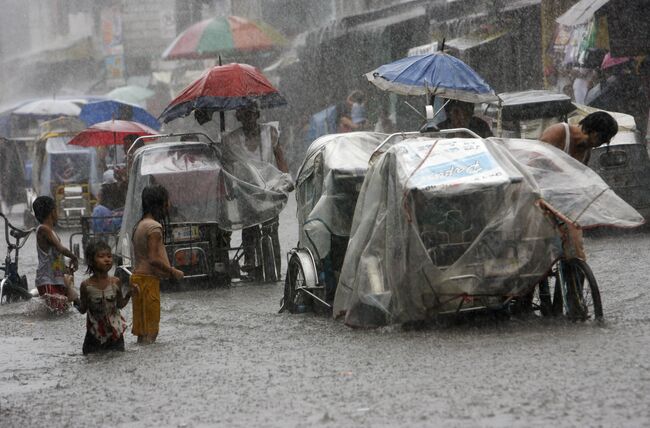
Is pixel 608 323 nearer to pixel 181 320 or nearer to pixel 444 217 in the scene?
pixel 444 217

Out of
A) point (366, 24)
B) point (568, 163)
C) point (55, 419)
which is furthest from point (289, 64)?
point (55, 419)

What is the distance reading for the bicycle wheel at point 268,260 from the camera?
13401 millimetres

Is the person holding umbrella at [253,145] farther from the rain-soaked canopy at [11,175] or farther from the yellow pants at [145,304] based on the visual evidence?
the rain-soaked canopy at [11,175]

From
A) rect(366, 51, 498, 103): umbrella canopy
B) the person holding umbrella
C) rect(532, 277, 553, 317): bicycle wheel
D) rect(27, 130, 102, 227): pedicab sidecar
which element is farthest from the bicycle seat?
rect(27, 130, 102, 227): pedicab sidecar

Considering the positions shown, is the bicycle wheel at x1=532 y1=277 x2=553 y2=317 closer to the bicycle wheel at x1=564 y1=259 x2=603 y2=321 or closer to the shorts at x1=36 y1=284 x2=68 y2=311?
the bicycle wheel at x1=564 y1=259 x2=603 y2=321

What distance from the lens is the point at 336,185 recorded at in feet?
32.3

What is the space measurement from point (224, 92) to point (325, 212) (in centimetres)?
409

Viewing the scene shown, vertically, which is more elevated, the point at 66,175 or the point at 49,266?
the point at 66,175

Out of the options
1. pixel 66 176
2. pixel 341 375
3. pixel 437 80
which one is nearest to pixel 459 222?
pixel 341 375

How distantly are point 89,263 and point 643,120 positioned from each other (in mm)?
12903

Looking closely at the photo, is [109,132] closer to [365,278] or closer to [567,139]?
[365,278]

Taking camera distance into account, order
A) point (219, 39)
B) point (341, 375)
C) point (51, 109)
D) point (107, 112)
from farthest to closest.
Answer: point (51, 109) < point (219, 39) < point (107, 112) < point (341, 375)

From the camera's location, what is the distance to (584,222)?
8.45 m

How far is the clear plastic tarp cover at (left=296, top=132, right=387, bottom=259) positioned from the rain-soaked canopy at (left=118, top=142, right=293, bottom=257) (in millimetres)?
2744
